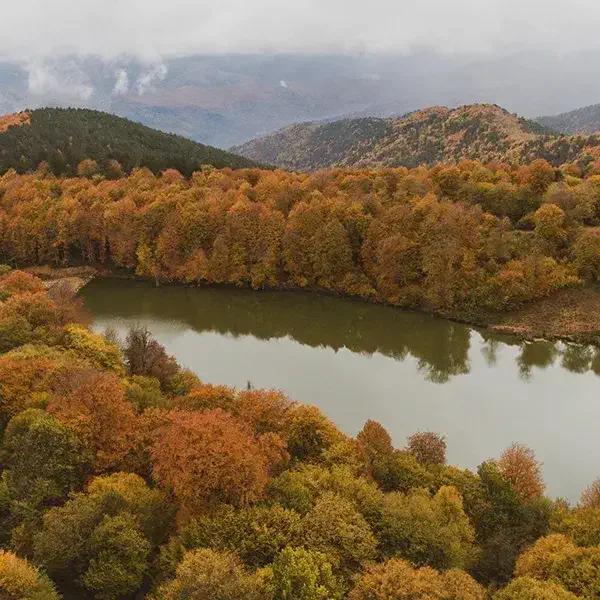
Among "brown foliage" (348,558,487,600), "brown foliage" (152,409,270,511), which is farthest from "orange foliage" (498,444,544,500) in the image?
"brown foliage" (152,409,270,511)

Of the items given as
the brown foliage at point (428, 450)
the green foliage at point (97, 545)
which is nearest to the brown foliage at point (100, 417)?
the green foliage at point (97, 545)

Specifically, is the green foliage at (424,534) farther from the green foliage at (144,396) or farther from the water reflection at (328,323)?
the water reflection at (328,323)

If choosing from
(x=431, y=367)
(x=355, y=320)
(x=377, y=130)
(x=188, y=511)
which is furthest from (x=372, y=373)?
(x=377, y=130)

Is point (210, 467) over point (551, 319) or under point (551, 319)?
under

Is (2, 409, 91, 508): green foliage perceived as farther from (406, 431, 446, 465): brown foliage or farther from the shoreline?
the shoreline

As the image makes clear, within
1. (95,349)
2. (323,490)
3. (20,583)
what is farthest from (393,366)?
(20,583)

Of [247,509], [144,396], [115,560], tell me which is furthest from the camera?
[144,396]

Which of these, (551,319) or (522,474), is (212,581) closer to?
(522,474)
